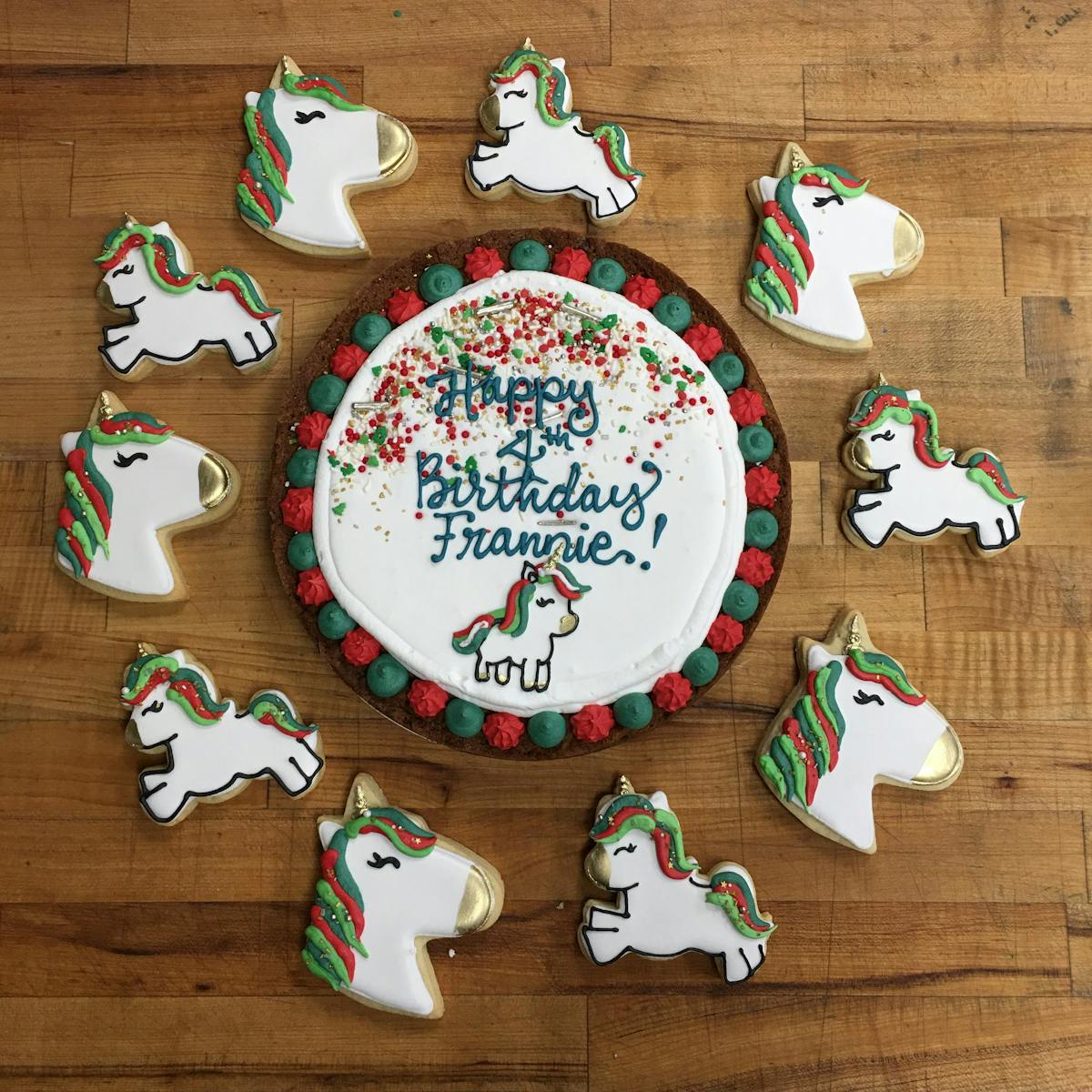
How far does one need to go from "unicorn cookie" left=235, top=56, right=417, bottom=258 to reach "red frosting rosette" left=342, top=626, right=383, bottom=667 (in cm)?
81

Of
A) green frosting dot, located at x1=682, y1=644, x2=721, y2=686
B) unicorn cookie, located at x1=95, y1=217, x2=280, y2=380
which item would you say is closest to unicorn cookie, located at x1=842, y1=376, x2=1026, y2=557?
green frosting dot, located at x1=682, y1=644, x2=721, y2=686

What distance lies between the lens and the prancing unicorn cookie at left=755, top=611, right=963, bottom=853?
200cm

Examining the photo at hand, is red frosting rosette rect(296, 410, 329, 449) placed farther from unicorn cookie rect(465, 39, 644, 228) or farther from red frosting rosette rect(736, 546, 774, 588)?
red frosting rosette rect(736, 546, 774, 588)

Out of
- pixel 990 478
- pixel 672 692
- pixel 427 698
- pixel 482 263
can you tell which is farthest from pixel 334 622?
pixel 990 478

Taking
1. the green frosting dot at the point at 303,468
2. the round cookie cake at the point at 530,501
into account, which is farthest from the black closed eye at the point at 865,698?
the green frosting dot at the point at 303,468

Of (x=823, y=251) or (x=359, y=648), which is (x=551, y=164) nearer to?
(x=823, y=251)

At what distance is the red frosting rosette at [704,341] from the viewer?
2.06m

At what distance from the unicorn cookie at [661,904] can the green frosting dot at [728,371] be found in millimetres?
863

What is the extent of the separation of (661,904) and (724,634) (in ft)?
1.79

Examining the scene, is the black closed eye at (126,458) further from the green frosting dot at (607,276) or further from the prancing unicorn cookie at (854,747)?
the prancing unicorn cookie at (854,747)

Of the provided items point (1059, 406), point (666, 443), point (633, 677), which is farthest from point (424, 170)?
point (1059, 406)

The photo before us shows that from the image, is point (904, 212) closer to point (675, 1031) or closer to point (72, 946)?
point (675, 1031)

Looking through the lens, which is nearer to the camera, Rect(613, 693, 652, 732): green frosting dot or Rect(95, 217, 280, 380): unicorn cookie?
Rect(613, 693, 652, 732): green frosting dot

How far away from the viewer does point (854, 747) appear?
2008 millimetres
